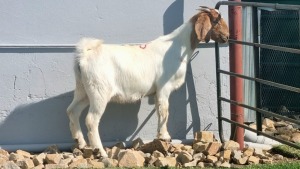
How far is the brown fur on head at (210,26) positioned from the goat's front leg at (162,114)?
91cm

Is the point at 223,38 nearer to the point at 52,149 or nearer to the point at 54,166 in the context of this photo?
the point at 52,149

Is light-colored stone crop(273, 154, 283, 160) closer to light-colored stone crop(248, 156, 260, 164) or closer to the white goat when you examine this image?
light-colored stone crop(248, 156, 260, 164)

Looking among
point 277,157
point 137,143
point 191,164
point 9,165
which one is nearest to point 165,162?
point 191,164

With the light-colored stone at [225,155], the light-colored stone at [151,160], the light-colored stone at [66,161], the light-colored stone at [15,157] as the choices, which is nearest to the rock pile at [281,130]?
the light-colored stone at [225,155]

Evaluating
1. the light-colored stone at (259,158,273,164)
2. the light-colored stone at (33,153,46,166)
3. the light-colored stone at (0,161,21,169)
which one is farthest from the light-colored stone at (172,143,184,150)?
the light-colored stone at (0,161,21,169)

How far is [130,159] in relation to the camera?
8.16m

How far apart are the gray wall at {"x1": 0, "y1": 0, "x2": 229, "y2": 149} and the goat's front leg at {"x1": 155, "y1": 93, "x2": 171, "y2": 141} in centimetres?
35

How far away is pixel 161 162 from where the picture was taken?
8109 millimetres

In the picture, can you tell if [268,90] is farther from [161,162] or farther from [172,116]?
[161,162]

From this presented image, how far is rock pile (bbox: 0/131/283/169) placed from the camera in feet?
26.7

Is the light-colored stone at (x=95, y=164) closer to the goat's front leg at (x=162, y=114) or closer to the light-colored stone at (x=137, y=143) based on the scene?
the light-colored stone at (x=137, y=143)

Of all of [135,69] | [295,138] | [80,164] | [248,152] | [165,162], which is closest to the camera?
[80,164]

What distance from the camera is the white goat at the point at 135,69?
27.6ft

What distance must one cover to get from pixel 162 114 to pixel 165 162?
101 cm
